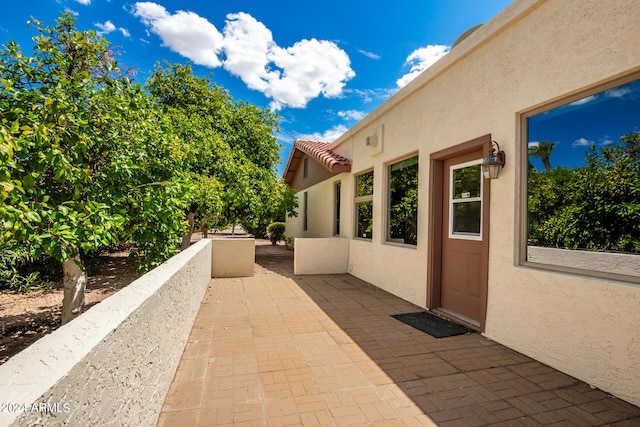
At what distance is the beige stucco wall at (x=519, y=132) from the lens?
2.87 m

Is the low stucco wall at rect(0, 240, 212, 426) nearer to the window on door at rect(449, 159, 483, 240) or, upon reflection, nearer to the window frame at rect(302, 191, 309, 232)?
the window on door at rect(449, 159, 483, 240)

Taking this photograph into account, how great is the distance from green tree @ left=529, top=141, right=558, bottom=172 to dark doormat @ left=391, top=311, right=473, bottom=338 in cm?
244

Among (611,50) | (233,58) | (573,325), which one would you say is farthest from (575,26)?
(233,58)

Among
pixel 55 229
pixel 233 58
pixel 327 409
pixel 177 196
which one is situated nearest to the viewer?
pixel 327 409

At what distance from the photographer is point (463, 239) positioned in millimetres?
4984

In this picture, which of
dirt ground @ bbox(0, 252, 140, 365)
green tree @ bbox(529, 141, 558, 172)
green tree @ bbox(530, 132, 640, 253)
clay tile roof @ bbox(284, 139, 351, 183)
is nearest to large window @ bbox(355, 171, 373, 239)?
clay tile roof @ bbox(284, 139, 351, 183)

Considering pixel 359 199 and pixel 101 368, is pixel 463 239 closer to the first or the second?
pixel 359 199

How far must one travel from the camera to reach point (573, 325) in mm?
3186

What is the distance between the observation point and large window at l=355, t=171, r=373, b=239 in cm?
801

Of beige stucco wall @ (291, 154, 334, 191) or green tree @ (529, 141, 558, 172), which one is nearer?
green tree @ (529, 141, 558, 172)

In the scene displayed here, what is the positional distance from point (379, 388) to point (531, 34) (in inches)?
168

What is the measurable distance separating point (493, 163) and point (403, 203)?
2.71 metres

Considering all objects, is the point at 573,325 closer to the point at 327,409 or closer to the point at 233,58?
the point at 327,409

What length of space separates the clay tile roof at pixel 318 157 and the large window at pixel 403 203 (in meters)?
2.08
